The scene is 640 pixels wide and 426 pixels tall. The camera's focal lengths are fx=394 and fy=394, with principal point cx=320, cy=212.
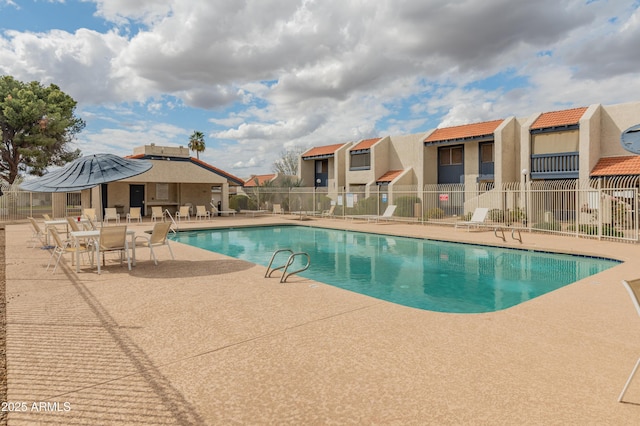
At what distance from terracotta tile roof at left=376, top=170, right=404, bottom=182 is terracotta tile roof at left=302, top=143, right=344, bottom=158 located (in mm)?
6192

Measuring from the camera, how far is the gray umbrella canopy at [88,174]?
8039mm

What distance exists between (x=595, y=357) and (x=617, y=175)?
731 inches

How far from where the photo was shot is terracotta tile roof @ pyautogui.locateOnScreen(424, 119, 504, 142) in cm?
2463

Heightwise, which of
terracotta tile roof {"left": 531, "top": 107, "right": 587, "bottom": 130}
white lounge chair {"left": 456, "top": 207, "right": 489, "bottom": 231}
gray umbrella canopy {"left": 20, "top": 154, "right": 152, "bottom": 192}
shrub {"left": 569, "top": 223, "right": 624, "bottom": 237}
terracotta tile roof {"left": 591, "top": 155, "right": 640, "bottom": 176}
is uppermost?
terracotta tile roof {"left": 531, "top": 107, "right": 587, "bottom": 130}

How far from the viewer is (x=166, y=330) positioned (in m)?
4.60

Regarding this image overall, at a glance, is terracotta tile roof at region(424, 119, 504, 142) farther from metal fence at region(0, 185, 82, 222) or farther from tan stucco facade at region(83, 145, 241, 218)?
metal fence at region(0, 185, 82, 222)

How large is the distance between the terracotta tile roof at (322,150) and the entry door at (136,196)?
16.0 metres

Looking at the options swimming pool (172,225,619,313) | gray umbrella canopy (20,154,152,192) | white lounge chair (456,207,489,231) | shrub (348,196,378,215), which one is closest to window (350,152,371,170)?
shrub (348,196,378,215)

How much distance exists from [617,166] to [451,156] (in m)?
10.6

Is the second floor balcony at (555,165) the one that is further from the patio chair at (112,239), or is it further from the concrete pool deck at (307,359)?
the patio chair at (112,239)

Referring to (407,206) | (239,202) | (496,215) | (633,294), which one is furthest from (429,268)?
(239,202)

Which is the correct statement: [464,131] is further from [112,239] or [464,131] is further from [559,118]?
[112,239]

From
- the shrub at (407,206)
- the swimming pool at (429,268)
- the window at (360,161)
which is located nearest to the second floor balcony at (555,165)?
the shrub at (407,206)

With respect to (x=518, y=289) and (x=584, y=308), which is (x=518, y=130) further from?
(x=584, y=308)
